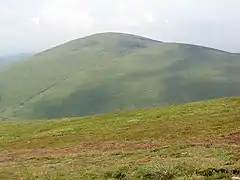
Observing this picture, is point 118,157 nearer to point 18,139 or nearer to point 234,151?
point 234,151

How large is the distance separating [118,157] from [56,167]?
535cm

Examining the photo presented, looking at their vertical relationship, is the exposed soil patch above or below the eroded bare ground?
above

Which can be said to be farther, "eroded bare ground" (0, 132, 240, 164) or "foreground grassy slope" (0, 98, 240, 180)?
"eroded bare ground" (0, 132, 240, 164)

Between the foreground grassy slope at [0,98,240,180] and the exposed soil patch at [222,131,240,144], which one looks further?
the exposed soil patch at [222,131,240,144]

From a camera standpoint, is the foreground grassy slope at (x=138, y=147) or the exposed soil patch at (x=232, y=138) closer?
the foreground grassy slope at (x=138, y=147)

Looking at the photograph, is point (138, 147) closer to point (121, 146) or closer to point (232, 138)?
point (121, 146)

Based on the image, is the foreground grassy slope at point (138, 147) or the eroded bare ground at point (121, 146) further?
the eroded bare ground at point (121, 146)

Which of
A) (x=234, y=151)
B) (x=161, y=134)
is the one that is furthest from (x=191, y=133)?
(x=234, y=151)

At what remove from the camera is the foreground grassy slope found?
93.0 feet

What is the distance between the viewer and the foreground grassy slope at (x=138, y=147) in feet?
93.0

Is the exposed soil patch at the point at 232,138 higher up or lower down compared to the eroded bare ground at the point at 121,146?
higher up

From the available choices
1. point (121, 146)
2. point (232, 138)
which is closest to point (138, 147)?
point (121, 146)

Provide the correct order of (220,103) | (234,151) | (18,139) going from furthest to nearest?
(220,103) < (18,139) < (234,151)

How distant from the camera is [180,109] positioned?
84.8m
